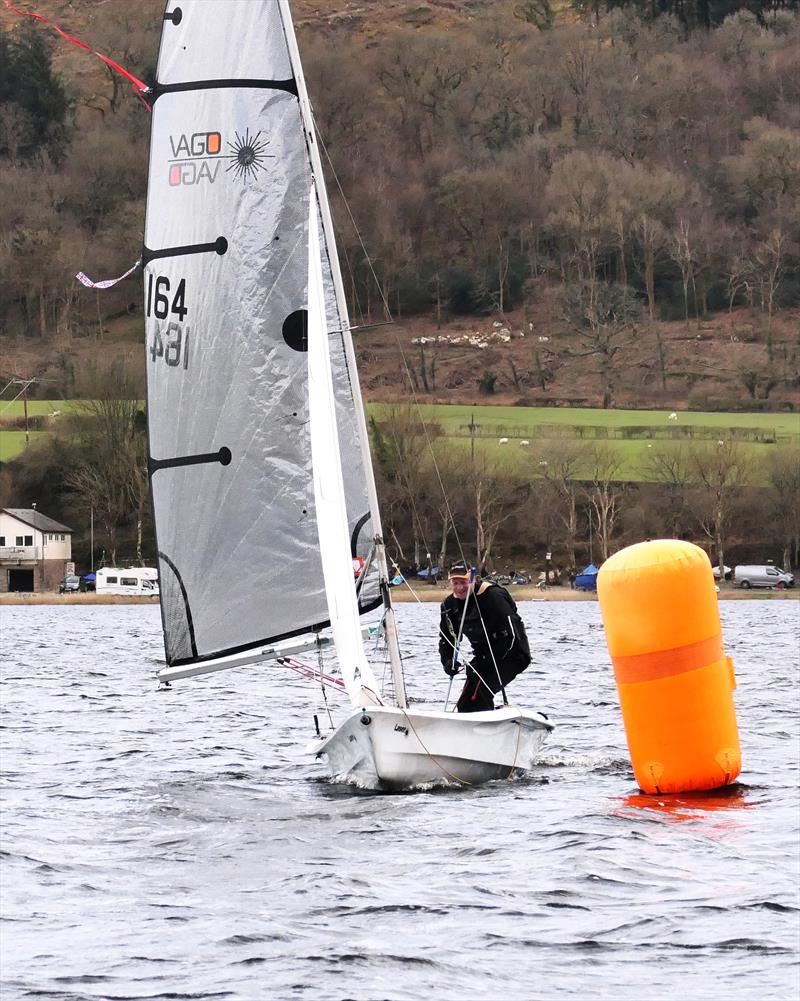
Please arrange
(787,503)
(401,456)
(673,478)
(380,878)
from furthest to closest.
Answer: (673,478) < (401,456) < (787,503) < (380,878)

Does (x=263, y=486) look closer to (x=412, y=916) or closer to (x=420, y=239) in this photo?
(x=412, y=916)

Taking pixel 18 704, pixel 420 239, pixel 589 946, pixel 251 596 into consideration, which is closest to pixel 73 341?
pixel 420 239

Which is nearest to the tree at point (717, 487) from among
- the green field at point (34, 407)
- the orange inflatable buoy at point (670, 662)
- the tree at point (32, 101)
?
the green field at point (34, 407)

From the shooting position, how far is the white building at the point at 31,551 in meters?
88.6

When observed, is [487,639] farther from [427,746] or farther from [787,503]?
[787,503]

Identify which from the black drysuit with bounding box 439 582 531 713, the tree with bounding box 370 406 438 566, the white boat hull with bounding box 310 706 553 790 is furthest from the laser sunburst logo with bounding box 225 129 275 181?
the tree with bounding box 370 406 438 566

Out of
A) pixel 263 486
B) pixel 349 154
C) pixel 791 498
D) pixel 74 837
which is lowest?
pixel 791 498

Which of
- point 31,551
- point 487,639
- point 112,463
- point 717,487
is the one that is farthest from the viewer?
point 112,463

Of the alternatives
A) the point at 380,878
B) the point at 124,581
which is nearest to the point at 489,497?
the point at 124,581

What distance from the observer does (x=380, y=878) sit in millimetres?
12633

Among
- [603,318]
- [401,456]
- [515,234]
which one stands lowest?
[401,456]

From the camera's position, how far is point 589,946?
10641 millimetres

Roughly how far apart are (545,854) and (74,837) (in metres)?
3.87

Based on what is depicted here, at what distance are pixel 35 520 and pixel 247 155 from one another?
7351 centimetres
